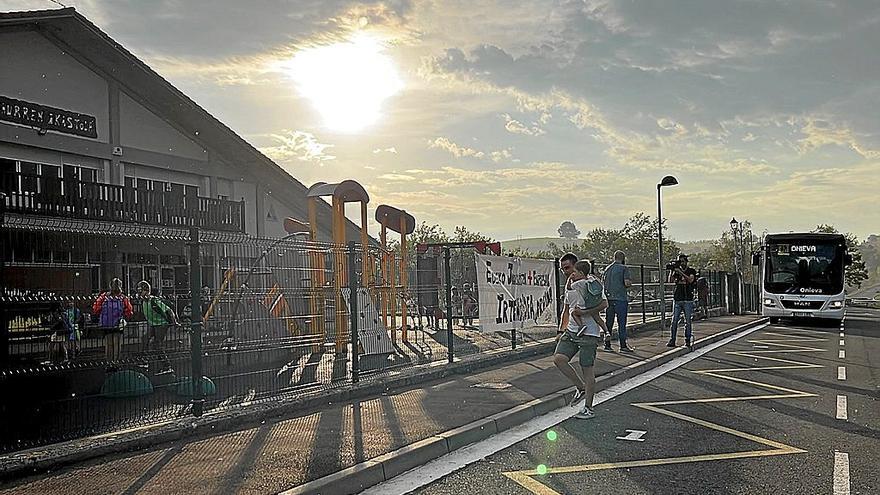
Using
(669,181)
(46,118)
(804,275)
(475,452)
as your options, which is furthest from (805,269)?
(46,118)

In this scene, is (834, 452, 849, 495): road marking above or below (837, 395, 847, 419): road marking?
above

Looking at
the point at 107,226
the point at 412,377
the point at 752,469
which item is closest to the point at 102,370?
the point at 412,377

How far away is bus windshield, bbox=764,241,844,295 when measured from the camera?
89.7 feet

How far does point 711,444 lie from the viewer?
798 cm

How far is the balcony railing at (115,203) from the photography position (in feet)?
60.3

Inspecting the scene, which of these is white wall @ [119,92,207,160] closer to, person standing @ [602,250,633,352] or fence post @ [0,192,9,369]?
person standing @ [602,250,633,352]

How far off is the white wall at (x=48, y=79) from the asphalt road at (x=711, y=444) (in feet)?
53.5

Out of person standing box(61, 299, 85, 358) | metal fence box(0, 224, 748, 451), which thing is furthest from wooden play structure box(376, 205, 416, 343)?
person standing box(61, 299, 85, 358)

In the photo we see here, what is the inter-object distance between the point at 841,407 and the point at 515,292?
718 cm

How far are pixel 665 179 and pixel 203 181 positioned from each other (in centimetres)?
1437

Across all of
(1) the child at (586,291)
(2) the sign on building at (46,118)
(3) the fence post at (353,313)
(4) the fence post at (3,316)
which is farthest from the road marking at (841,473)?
(2) the sign on building at (46,118)

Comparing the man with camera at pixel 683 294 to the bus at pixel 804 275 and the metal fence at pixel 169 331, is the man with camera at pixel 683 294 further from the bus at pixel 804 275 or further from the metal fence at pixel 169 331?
the bus at pixel 804 275

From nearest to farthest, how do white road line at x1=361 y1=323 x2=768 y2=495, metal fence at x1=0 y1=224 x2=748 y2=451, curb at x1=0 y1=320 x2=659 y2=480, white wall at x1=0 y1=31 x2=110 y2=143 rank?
1. white road line at x1=361 y1=323 x2=768 y2=495
2. curb at x1=0 y1=320 x2=659 y2=480
3. metal fence at x1=0 y1=224 x2=748 y2=451
4. white wall at x1=0 y1=31 x2=110 y2=143

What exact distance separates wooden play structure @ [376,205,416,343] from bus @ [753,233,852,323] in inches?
542
